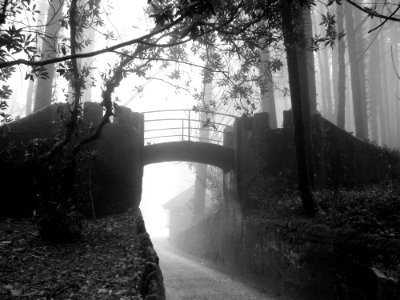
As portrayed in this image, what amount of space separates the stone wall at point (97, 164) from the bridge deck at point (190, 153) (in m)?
0.61

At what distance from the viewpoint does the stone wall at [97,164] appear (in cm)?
985

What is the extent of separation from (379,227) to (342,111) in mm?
11313

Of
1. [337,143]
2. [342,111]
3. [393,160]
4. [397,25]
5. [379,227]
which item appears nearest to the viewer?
[379,227]

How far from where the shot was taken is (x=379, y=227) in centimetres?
711

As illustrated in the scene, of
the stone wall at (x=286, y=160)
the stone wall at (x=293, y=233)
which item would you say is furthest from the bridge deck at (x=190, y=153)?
the stone wall at (x=286, y=160)

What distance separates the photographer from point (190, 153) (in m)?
12.9

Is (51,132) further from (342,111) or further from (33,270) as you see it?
(342,111)

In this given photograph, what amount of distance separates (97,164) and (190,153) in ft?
11.5

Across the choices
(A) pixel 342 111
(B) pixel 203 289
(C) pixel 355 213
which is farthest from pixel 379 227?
(A) pixel 342 111

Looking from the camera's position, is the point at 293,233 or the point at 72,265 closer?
the point at 72,265

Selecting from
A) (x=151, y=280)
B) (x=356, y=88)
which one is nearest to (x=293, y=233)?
(x=151, y=280)

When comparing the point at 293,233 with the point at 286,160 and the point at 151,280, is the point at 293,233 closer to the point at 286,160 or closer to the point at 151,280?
the point at 286,160

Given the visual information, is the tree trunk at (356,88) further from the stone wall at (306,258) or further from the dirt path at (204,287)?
the dirt path at (204,287)

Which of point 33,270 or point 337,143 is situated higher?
point 337,143
